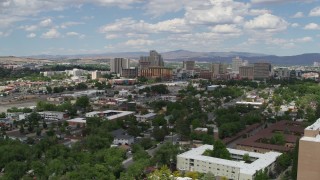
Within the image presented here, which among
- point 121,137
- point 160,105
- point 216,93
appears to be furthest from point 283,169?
point 216,93

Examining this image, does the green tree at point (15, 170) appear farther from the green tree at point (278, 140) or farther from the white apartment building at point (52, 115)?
the white apartment building at point (52, 115)

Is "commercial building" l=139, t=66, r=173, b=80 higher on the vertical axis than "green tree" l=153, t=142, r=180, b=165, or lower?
higher

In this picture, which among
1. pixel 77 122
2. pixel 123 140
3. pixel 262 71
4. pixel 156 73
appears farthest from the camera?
pixel 262 71

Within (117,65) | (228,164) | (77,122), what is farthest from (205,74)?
(228,164)

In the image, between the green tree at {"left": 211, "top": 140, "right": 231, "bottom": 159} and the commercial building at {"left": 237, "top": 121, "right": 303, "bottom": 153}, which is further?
the commercial building at {"left": 237, "top": 121, "right": 303, "bottom": 153}

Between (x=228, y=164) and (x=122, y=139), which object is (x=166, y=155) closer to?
(x=228, y=164)

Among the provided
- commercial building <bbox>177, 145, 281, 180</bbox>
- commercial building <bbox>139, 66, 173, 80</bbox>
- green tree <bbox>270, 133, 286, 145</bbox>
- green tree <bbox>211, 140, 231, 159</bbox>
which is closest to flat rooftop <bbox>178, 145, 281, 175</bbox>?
commercial building <bbox>177, 145, 281, 180</bbox>

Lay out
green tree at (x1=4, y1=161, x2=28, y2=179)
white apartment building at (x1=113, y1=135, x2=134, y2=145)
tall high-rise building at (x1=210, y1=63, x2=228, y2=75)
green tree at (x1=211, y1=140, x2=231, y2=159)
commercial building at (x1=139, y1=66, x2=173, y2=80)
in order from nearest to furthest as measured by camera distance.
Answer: green tree at (x1=4, y1=161, x2=28, y2=179) < green tree at (x1=211, y1=140, x2=231, y2=159) < white apartment building at (x1=113, y1=135, x2=134, y2=145) < commercial building at (x1=139, y1=66, x2=173, y2=80) < tall high-rise building at (x1=210, y1=63, x2=228, y2=75)

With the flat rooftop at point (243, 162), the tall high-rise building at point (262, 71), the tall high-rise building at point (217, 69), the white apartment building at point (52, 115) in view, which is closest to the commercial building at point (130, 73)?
the tall high-rise building at point (217, 69)

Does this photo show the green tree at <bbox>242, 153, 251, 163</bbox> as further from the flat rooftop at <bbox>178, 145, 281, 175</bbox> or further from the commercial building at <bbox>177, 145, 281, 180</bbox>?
the flat rooftop at <bbox>178, 145, 281, 175</bbox>
